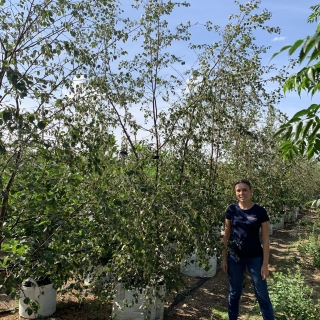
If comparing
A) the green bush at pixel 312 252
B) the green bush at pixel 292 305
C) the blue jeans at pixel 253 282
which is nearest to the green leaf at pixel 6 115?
the blue jeans at pixel 253 282

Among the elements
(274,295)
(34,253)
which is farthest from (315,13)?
→ (274,295)

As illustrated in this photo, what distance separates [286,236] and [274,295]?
5848 millimetres

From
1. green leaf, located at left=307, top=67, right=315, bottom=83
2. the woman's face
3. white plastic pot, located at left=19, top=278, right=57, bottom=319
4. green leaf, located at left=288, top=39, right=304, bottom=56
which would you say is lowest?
white plastic pot, located at left=19, top=278, right=57, bottom=319

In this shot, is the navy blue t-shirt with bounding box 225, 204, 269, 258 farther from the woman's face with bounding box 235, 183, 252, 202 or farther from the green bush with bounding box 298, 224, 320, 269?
the green bush with bounding box 298, 224, 320, 269

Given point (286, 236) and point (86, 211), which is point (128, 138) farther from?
point (286, 236)

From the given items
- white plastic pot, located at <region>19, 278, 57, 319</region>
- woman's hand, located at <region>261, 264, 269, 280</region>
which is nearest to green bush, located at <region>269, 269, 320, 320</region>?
woman's hand, located at <region>261, 264, 269, 280</region>

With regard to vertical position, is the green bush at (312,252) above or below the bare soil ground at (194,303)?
above

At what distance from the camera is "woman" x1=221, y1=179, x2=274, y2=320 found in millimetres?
3166

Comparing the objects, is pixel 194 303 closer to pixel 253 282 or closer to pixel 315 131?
pixel 253 282

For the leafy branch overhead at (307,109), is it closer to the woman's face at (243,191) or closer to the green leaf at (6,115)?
the green leaf at (6,115)

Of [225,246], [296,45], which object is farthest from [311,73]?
→ [225,246]

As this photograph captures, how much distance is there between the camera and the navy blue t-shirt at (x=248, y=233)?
3.23 m

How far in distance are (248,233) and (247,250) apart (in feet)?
0.52

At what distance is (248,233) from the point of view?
3.24 meters
